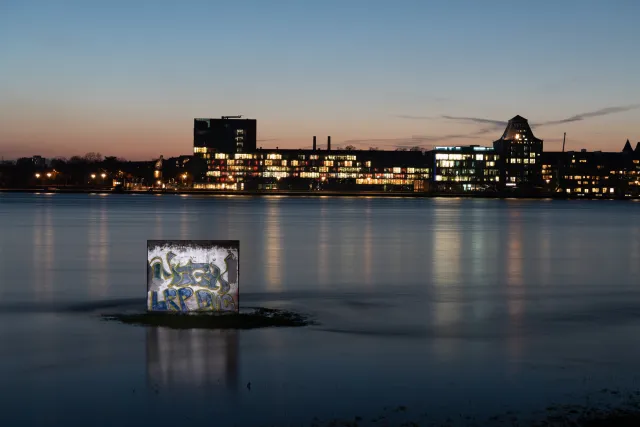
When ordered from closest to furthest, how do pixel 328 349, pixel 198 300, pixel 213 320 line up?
pixel 328 349 → pixel 213 320 → pixel 198 300

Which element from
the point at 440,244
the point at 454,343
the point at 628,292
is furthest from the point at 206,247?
the point at 440,244

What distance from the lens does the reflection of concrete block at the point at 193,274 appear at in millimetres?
17812

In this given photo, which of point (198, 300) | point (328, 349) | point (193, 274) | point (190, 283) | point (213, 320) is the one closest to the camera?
point (328, 349)

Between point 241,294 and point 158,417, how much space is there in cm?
1429

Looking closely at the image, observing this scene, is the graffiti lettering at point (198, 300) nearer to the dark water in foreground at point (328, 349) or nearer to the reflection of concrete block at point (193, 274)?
the reflection of concrete block at point (193, 274)

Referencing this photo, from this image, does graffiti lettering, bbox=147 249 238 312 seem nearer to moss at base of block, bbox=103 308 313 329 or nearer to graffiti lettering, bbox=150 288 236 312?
graffiti lettering, bbox=150 288 236 312

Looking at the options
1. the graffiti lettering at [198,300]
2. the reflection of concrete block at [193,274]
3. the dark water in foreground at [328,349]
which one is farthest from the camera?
the graffiti lettering at [198,300]

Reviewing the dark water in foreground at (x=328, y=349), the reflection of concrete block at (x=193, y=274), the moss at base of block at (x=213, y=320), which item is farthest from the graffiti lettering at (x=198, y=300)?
the dark water in foreground at (x=328, y=349)

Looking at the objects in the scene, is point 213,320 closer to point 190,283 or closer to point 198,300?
point 198,300

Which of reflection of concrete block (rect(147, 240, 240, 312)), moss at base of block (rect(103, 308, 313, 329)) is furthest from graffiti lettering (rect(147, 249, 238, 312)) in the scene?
moss at base of block (rect(103, 308, 313, 329))

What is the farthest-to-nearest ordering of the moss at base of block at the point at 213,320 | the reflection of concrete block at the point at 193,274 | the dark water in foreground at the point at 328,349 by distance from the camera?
the moss at base of block at the point at 213,320 < the reflection of concrete block at the point at 193,274 < the dark water in foreground at the point at 328,349

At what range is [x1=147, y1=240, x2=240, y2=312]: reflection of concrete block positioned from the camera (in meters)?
17.8

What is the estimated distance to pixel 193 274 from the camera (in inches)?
709

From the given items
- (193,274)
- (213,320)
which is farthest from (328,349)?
(193,274)
